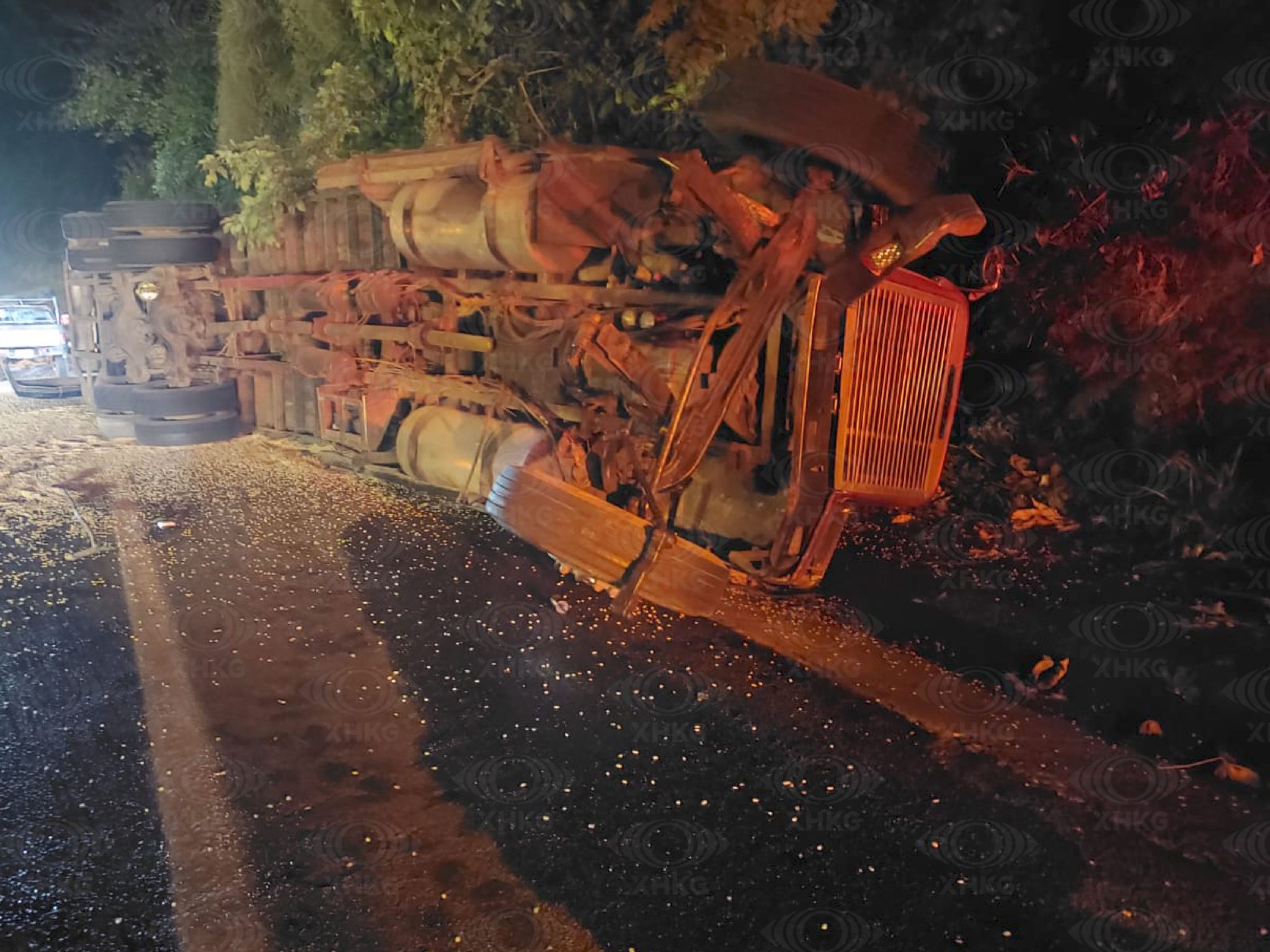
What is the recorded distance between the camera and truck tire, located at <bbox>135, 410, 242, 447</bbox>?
7.79 meters

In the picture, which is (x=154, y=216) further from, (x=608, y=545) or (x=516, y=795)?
(x=516, y=795)

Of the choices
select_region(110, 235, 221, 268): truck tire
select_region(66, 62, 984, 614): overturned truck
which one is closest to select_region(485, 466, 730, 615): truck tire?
select_region(66, 62, 984, 614): overturned truck

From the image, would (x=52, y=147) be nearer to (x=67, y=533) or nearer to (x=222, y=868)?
(x=67, y=533)

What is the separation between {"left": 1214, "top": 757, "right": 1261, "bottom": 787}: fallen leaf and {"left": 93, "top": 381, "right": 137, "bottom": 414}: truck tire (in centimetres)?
879

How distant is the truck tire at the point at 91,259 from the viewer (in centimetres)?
799

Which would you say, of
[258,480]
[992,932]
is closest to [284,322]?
[258,480]

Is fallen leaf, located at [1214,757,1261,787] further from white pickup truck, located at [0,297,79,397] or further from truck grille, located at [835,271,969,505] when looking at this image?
white pickup truck, located at [0,297,79,397]

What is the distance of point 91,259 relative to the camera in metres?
8.10

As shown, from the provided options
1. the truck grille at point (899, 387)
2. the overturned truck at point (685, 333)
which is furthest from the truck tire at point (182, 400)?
the truck grille at point (899, 387)

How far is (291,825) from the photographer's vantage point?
2.70 metres

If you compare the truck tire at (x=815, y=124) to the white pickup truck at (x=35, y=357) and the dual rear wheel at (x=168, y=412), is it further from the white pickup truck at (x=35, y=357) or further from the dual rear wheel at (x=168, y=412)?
the white pickup truck at (x=35, y=357)

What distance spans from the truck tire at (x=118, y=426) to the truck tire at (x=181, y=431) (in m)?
0.34

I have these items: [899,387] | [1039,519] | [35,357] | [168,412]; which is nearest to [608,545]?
[899,387]

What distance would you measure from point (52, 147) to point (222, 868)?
17595 millimetres
